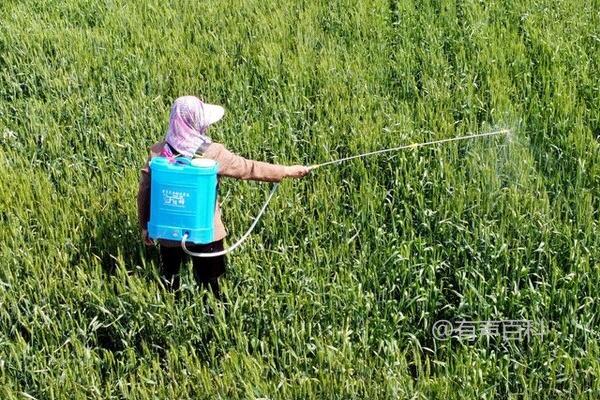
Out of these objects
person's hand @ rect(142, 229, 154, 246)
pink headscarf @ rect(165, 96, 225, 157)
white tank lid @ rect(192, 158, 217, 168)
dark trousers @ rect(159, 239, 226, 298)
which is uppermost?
pink headscarf @ rect(165, 96, 225, 157)

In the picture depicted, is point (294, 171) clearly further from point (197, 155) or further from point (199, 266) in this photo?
point (199, 266)

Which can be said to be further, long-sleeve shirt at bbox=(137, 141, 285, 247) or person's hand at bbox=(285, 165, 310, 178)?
person's hand at bbox=(285, 165, 310, 178)

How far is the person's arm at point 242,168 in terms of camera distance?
2.94 metres

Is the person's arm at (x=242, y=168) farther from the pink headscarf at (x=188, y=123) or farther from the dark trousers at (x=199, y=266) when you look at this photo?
the dark trousers at (x=199, y=266)

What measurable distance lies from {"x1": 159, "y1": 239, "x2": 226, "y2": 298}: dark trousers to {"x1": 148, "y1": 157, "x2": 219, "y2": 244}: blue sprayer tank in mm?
202

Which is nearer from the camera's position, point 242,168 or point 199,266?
point 242,168

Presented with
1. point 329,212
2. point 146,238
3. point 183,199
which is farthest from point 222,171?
point 329,212

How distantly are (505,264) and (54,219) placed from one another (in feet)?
6.46

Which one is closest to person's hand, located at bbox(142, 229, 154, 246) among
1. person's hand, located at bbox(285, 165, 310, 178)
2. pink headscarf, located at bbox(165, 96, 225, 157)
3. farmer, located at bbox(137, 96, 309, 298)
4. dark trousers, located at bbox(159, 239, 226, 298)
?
farmer, located at bbox(137, 96, 309, 298)

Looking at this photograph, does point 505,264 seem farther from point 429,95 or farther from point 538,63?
point 538,63

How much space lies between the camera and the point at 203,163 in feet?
9.14

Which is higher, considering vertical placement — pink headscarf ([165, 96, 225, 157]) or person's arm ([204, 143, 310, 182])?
pink headscarf ([165, 96, 225, 157])

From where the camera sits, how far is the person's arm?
2.94 m

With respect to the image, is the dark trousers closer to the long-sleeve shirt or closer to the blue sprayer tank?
the long-sleeve shirt
